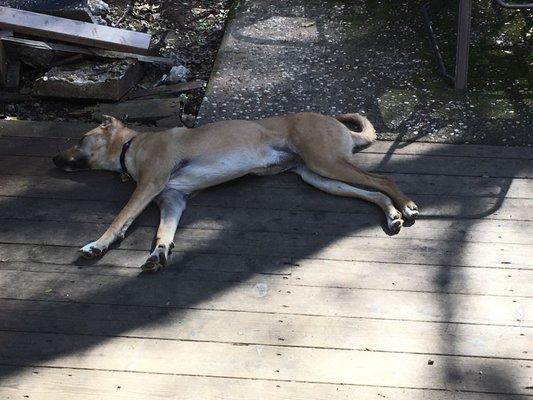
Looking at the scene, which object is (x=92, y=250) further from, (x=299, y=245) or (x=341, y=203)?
(x=341, y=203)

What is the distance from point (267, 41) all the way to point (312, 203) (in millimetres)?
2474

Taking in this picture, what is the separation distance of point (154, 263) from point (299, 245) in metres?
0.83

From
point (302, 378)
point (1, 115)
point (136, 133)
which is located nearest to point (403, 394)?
point (302, 378)

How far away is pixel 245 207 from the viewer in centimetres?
450

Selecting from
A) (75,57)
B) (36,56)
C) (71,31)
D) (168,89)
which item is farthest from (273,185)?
(36,56)

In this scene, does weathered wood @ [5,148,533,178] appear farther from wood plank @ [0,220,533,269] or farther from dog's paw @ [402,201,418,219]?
wood plank @ [0,220,533,269]

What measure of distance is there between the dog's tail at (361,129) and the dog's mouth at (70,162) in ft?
5.85

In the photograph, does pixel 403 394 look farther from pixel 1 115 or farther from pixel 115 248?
pixel 1 115

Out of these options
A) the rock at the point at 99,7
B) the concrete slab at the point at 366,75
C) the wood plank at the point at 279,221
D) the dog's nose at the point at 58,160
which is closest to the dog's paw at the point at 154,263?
the wood plank at the point at 279,221

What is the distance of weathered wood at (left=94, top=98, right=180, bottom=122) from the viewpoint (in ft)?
18.2

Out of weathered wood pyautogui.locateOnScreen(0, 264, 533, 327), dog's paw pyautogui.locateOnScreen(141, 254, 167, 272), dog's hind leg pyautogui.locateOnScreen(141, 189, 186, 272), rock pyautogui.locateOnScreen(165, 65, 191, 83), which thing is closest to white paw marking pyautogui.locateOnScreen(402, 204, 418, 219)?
weathered wood pyautogui.locateOnScreen(0, 264, 533, 327)

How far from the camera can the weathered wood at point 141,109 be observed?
5535 millimetres

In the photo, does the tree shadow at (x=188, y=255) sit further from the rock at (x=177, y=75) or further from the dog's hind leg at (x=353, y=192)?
the rock at (x=177, y=75)

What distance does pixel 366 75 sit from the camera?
5.96 m
